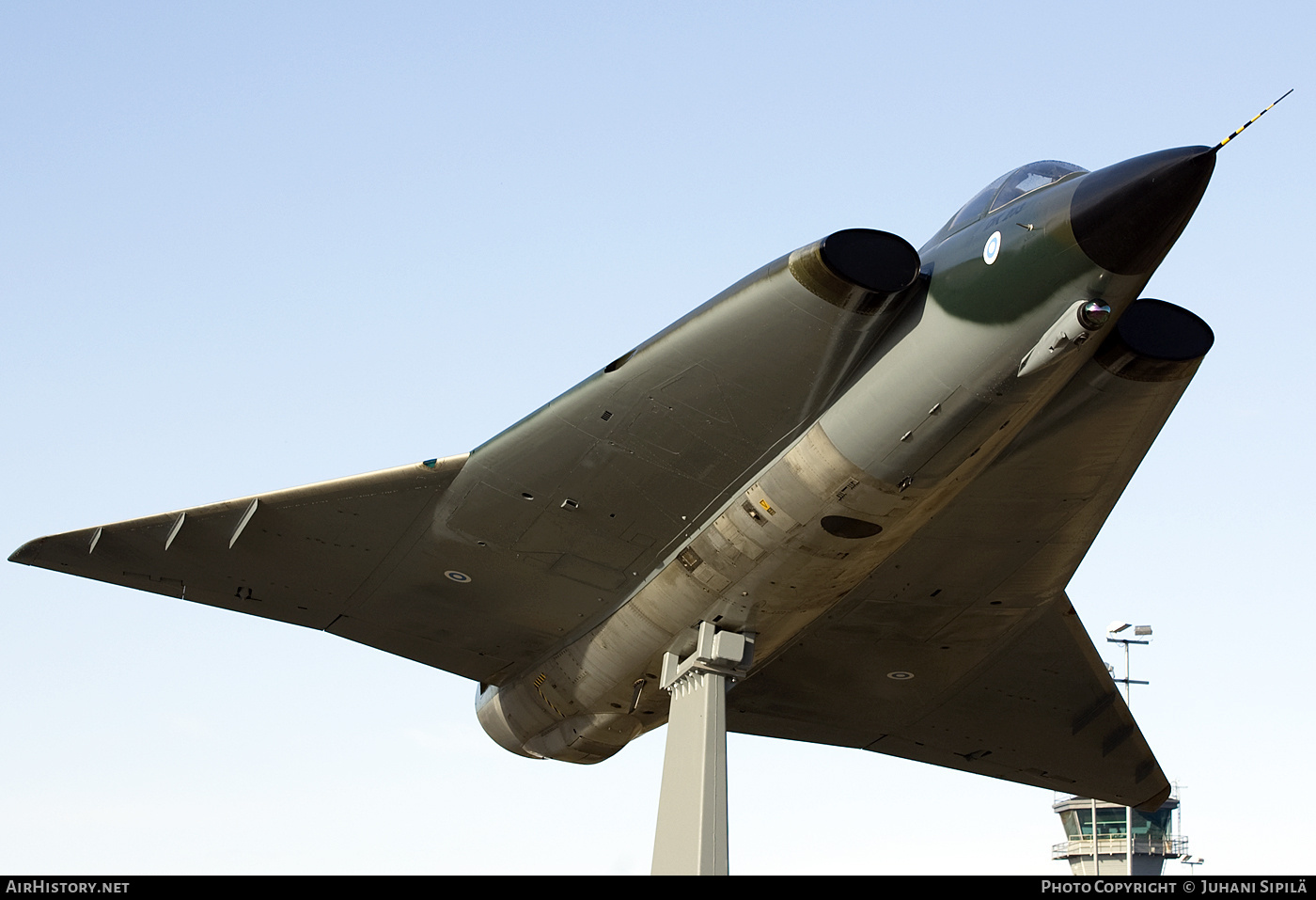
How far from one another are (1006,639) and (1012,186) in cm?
763

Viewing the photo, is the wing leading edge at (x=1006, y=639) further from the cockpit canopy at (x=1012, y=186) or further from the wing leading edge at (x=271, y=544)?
the wing leading edge at (x=271, y=544)

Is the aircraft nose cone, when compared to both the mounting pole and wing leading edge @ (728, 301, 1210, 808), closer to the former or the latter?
wing leading edge @ (728, 301, 1210, 808)

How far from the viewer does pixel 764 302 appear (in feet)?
37.2

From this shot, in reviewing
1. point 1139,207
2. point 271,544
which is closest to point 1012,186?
point 1139,207

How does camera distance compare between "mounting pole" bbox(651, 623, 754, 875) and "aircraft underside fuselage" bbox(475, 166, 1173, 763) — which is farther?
"mounting pole" bbox(651, 623, 754, 875)

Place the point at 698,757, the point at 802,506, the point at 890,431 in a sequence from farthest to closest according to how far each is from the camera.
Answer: the point at 698,757, the point at 802,506, the point at 890,431

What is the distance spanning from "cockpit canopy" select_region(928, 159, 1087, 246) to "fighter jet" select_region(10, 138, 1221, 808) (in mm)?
36

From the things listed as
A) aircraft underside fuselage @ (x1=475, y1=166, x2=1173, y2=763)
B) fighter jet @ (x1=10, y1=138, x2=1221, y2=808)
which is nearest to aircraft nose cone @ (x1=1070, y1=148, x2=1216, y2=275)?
fighter jet @ (x1=10, y1=138, x2=1221, y2=808)

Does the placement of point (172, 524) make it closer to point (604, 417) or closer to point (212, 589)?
point (212, 589)

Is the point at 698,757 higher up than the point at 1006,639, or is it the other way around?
the point at 1006,639

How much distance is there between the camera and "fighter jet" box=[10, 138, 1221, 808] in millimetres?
10766

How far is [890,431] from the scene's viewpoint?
11.2 meters

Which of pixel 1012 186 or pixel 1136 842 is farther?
pixel 1136 842

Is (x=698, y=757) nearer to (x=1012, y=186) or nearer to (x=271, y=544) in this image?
(x=271, y=544)
